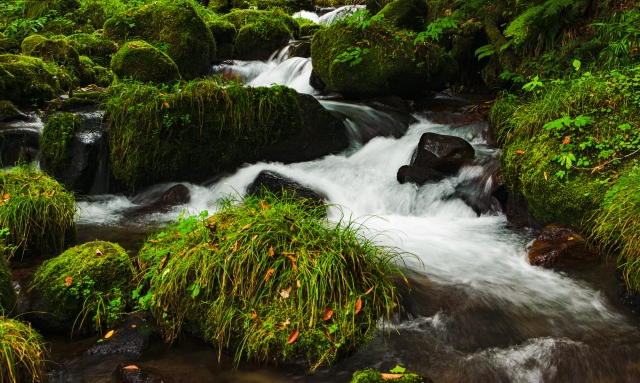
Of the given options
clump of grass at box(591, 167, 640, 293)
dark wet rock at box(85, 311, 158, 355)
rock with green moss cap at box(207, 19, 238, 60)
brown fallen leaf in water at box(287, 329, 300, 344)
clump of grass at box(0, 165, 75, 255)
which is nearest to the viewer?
brown fallen leaf in water at box(287, 329, 300, 344)

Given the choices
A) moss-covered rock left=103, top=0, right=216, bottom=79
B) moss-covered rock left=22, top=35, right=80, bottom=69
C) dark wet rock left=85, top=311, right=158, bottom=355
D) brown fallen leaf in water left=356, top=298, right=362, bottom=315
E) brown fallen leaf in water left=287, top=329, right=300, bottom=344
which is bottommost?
dark wet rock left=85, top=311, right=158, bottom=355

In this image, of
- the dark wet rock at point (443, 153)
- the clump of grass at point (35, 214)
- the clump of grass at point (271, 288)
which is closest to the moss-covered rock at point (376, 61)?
the dark wet rock at point (443, 153)

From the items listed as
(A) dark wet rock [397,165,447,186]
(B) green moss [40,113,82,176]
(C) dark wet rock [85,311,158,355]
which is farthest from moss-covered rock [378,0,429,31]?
(C) dark wet rock [85,311,158,355]

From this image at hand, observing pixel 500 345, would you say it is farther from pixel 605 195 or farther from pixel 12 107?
pixel 12 107

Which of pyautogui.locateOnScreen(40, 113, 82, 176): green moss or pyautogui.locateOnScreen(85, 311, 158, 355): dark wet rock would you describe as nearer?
pyautogui.locateOnScreen(85, 311, 158, 355): dark wet rock

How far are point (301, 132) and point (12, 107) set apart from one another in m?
4.55

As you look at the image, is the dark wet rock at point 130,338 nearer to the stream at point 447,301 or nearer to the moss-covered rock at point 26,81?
the stream at point 447,301

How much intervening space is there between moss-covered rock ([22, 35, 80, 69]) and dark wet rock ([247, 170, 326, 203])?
5.61 meters

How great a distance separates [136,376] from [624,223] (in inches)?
169

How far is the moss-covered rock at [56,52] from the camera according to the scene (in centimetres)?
1045

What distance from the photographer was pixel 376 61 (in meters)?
10.3

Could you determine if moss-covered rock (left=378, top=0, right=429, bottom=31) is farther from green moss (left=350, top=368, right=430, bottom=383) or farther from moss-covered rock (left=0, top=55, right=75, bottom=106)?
green moss (left=350, top=368, right=430, bottom=383)

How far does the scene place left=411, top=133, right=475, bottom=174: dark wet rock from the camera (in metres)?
7.75

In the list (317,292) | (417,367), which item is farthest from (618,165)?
(317,292)
